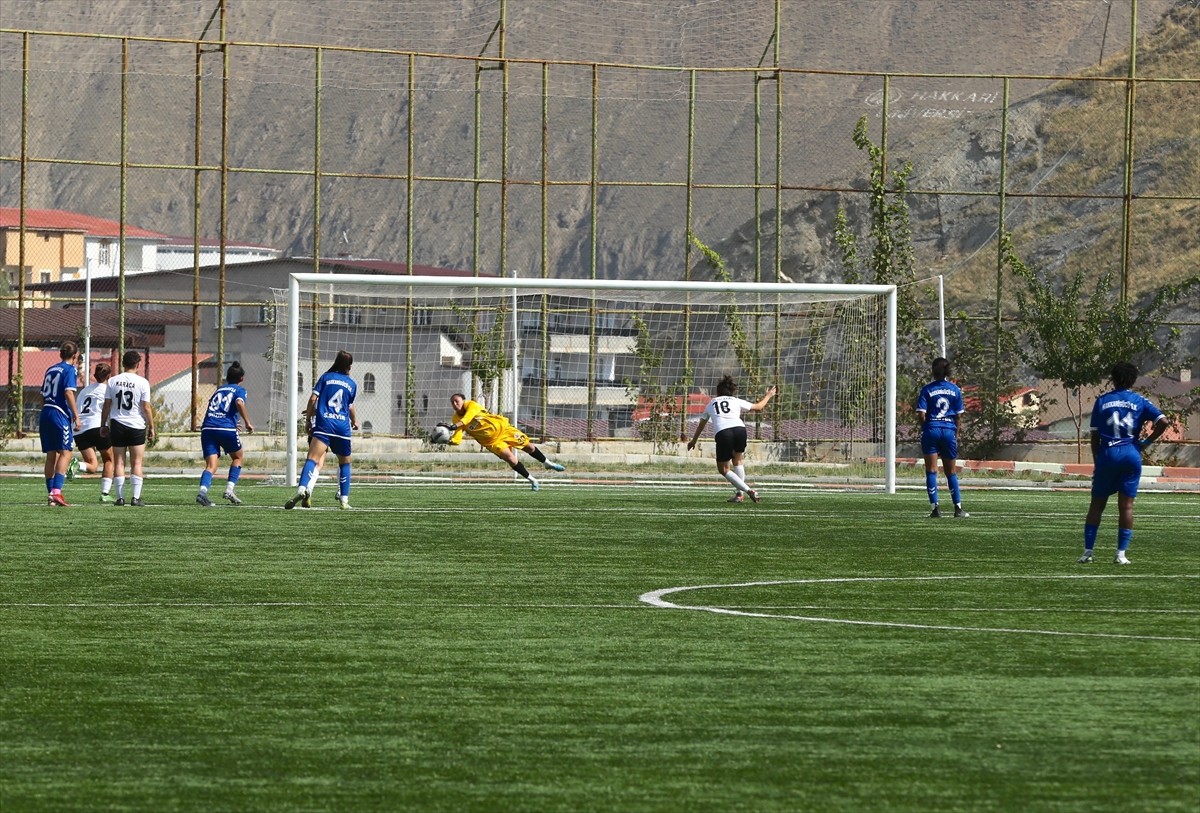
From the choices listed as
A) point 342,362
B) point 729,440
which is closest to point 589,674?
point 342,362

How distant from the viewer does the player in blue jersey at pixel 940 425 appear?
22031 mm

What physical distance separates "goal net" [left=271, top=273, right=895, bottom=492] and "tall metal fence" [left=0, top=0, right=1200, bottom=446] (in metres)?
1.82

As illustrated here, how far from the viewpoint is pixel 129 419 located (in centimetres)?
2167

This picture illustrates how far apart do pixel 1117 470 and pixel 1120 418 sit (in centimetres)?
41

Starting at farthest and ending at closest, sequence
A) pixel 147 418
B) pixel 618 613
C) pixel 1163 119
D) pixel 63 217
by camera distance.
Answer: pixel 63 217 < pixel 1163 119 < pixel 147 418 < pixel 618 613

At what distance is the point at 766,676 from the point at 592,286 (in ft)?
59.2

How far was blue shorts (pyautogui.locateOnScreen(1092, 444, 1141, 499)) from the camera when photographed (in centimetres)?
1545

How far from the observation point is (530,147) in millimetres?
155625

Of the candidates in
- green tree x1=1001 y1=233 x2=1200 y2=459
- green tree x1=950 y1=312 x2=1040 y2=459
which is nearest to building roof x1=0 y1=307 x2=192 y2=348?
green tree x1=950 y1=312 x2=1040 y2=459

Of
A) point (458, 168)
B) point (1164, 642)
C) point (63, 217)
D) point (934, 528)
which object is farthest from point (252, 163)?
point (1164, 642)

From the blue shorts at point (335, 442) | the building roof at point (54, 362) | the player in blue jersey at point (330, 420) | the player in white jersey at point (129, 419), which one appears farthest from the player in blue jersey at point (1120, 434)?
the building roof at point (54, 362)

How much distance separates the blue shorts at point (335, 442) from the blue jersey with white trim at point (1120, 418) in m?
8.80

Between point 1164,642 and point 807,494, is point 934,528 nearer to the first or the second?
point 807,494

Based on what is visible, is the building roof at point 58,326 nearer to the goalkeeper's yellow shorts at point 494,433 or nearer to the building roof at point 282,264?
the building roof at point 282,264
